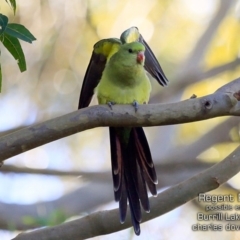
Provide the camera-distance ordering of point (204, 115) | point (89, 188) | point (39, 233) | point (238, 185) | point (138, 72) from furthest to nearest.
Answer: point (89, 188), point (238, 185), point (138, 72), point (39, 233), point (204, 115)

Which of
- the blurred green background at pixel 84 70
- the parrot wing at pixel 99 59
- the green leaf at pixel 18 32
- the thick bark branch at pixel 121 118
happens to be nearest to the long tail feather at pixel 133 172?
the parrot wing at pixel 99 59

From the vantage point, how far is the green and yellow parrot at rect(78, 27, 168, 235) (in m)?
1.15

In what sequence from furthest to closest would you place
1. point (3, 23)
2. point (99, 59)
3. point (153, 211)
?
point (99, 59), point (153, 211), point (3, 23)

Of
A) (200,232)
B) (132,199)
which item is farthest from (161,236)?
(132,199)

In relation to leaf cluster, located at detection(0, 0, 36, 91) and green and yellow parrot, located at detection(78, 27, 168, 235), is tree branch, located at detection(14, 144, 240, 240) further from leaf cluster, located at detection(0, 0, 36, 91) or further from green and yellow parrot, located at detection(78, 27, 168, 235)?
leaf cluster, located at detection(0, 0, 36, 91)

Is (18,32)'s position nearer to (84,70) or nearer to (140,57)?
(140,57)

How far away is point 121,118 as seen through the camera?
90cm

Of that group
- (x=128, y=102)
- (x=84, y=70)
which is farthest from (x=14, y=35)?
(x=84, y=70)

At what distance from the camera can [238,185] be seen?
1770 mm

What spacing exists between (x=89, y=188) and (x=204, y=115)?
1.17m

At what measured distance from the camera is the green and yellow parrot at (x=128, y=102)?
1.15 meters

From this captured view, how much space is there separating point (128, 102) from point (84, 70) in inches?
32.1

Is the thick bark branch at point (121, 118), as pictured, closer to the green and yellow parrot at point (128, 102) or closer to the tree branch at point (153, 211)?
the green and yellow parrot at point (128, 102)

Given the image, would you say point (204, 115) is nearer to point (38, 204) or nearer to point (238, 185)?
point (238, 185)
